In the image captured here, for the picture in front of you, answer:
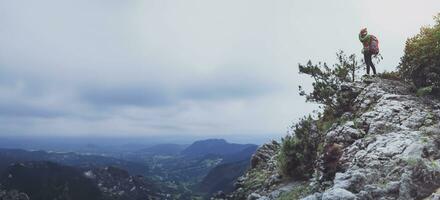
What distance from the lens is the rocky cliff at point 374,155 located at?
15688 millimetres

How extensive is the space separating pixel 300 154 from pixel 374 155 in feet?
16.5

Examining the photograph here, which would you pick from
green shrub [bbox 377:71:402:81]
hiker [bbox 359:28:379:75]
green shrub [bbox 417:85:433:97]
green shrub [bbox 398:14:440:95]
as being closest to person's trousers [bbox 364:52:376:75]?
hiker [bbox 359:28:379:75]

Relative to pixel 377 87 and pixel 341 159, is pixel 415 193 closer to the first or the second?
pixel 341 159

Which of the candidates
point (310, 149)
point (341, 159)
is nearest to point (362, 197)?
point (341, 159)

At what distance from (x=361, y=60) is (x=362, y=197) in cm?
1854

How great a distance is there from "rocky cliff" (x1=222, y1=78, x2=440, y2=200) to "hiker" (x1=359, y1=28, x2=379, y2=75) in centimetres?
369

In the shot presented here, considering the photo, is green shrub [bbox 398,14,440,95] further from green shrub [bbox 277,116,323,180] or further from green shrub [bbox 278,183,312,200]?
green shrub [bbox 278,183,312,200]

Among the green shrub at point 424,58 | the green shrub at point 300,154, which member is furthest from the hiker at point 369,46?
the green shrub at point 300,154

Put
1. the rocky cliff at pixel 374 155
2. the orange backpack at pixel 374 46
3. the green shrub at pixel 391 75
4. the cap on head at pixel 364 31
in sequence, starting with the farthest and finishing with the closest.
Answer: the cap on head at pixel 364 31
the orange backpack at pixel 374 46
the green shrub at pixel 391 75
the rocky cliff at pixel 374 155

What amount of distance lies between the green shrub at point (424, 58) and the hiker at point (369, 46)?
10.5 feet

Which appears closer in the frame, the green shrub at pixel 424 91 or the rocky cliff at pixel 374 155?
the rocky cliff at pixel 374 155

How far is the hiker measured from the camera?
3070 cm

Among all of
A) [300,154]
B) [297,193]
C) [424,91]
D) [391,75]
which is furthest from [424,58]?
[297,193]

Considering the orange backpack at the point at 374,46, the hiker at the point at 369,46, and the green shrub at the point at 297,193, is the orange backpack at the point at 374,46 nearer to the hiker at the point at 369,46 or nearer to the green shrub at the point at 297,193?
the hiker at the point at 369,46
